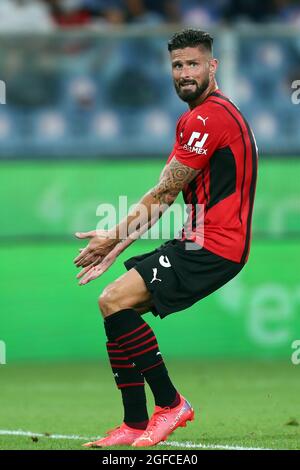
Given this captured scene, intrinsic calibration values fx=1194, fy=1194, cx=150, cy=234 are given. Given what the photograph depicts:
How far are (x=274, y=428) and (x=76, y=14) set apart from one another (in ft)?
23.8

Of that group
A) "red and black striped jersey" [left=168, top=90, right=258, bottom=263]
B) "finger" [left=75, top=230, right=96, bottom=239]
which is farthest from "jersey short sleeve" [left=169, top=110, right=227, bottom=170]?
"finger" [left=75, top=230, right=96, bottom=239]

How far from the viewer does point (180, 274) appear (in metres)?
6.88

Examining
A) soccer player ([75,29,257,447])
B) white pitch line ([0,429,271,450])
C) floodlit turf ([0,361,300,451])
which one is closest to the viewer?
white pitch line ([0,429,271,450])

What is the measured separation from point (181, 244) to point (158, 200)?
0.97 feet

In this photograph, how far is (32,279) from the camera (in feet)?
38.8

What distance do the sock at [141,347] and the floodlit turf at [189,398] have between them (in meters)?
0.33

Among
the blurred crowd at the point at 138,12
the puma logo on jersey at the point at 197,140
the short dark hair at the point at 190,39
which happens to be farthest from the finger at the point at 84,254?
the blurred crowd at the point at 138,12

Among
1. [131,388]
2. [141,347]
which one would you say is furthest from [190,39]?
[131,388]

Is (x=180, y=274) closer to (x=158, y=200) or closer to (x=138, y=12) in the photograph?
(x=158, y=200)

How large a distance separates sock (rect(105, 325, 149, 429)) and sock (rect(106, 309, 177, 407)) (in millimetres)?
Answer: 116

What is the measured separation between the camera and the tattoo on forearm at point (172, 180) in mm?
6836

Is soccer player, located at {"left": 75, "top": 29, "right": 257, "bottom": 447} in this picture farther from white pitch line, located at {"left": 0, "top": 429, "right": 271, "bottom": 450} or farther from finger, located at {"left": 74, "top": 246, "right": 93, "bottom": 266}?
white pitch line, located at {"left": 0, "top": 429, "right": 271, "bottom": 450}

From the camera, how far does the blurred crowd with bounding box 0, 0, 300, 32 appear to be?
13219mm
